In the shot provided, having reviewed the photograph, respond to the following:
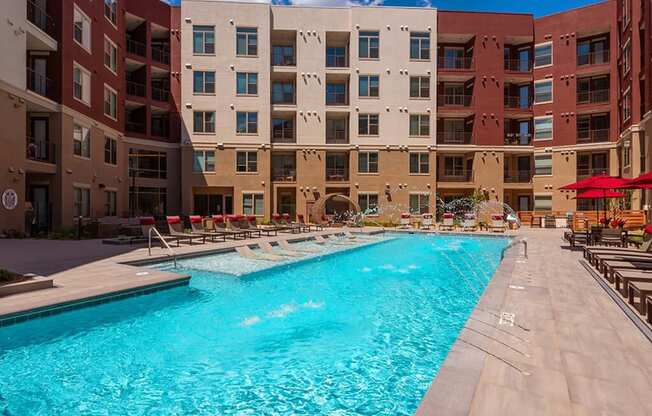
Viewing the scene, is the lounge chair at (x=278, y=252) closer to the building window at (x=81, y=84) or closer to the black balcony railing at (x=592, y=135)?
the building window at (x=81, y=84)

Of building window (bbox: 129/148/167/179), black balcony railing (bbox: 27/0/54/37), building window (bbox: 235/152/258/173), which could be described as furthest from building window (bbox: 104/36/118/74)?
building window (bbox: 235/152/258/173)

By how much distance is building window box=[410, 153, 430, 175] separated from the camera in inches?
1319

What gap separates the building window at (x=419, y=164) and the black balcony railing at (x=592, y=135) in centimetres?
1291

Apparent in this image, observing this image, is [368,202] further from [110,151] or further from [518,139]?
[110,151]

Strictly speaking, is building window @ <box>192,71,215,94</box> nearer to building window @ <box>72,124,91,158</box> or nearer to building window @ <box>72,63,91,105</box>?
building window @ <box>72,63,91,105</box>

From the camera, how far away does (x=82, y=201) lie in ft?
74.2

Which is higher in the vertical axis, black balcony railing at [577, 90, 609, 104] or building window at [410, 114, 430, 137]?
black balcony railing at [577, 90, 609, 104]

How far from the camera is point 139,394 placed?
15.9ft

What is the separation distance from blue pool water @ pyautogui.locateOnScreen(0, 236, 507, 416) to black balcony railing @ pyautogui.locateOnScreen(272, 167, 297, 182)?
2295cm

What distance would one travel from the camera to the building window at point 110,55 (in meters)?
25.8

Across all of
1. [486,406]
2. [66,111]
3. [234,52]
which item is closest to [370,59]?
[234,52]

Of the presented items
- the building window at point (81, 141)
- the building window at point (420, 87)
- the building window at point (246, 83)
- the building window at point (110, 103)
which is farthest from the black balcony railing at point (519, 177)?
the building window at point (81, 141)

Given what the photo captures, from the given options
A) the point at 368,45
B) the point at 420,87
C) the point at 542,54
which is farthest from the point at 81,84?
the point at 542,54

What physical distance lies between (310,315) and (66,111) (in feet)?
65.0
